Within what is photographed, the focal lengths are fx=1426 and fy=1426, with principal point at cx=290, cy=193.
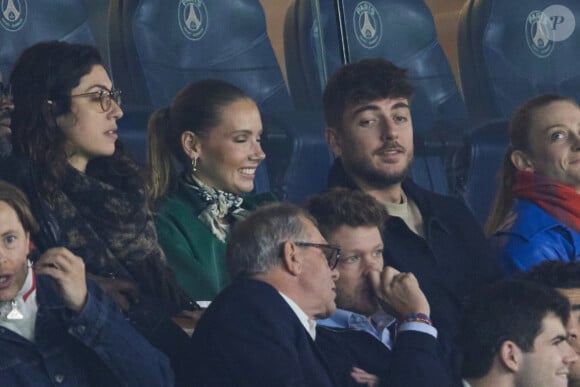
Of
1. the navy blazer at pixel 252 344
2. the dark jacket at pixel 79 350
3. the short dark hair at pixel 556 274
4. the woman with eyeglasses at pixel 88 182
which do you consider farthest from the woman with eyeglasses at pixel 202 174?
the short dark hair at pixel 556 274

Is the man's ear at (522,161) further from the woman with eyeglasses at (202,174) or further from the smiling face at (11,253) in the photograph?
the smiling face at (11,253)

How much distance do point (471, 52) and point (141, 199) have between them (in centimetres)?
193

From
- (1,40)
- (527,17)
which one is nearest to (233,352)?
(1,40)

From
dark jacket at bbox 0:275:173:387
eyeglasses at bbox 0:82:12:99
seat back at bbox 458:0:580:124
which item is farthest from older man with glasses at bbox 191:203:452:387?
seat back at bbox 458:0:580:124

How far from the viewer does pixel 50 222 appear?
129 inches

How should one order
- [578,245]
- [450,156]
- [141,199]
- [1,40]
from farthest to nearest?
1. [450,156]
2. [578,245]
3. [1,40]
4. [141,199]

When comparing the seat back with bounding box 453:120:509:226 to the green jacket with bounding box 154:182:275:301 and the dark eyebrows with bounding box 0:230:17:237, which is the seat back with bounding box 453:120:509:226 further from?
the dark eyebrows with bounding box 0:230:17:237

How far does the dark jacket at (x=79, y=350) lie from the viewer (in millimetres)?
2938

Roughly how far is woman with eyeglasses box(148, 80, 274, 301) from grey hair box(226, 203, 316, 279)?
1.09 feet

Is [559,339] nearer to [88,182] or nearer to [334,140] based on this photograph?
[334,140]

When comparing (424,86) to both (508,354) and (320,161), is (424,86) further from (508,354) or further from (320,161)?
(508,354)

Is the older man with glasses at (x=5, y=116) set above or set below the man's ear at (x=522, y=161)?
above

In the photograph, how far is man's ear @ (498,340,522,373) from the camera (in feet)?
12.0

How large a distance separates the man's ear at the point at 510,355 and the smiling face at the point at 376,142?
68 centimetres
